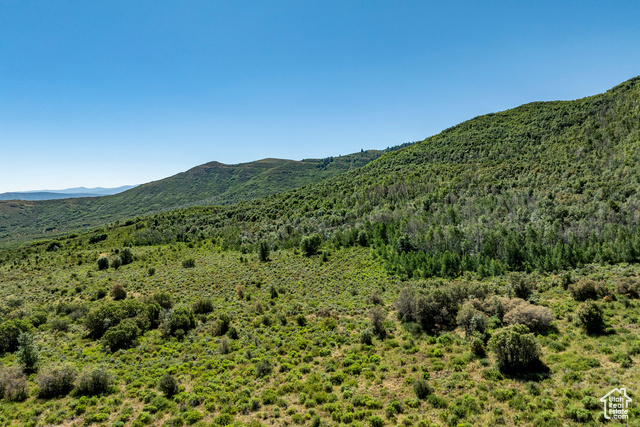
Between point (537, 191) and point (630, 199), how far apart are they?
63.8 ft

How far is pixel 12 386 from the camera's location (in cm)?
2058

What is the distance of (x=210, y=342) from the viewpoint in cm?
3008

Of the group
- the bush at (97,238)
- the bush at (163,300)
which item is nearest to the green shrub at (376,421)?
the bush at (163,300)

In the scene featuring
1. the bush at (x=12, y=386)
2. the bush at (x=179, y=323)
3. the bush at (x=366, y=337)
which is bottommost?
the bush at (x=366, y=337)

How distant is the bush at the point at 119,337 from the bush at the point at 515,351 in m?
34.8

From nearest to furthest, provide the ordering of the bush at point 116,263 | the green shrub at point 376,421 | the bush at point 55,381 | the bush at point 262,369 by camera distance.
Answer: the green shrub at point 376,421
the bush at point 55,381
the bush at point 262,369
the bush at point 116,263

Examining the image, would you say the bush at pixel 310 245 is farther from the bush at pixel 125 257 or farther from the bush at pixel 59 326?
the bush at pixel 59 326

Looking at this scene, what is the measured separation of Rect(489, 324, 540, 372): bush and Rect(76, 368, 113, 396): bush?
3067cm

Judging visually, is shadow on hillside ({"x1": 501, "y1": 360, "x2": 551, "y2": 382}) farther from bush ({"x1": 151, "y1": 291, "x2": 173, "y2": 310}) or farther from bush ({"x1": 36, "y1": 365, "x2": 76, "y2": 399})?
bush ({"x1": 151, "y1": 291, "x2": 173, "y2": 310})

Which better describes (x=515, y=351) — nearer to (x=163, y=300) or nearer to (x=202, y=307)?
(x=202, y=307)

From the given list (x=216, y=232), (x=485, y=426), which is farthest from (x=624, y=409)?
(x=216, y=232)

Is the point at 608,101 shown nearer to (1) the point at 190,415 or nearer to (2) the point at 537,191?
(2) the point at 537,191

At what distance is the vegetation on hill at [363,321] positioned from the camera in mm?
18781

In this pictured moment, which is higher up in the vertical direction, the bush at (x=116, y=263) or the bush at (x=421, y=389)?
the bush at (x=116, y=263)
